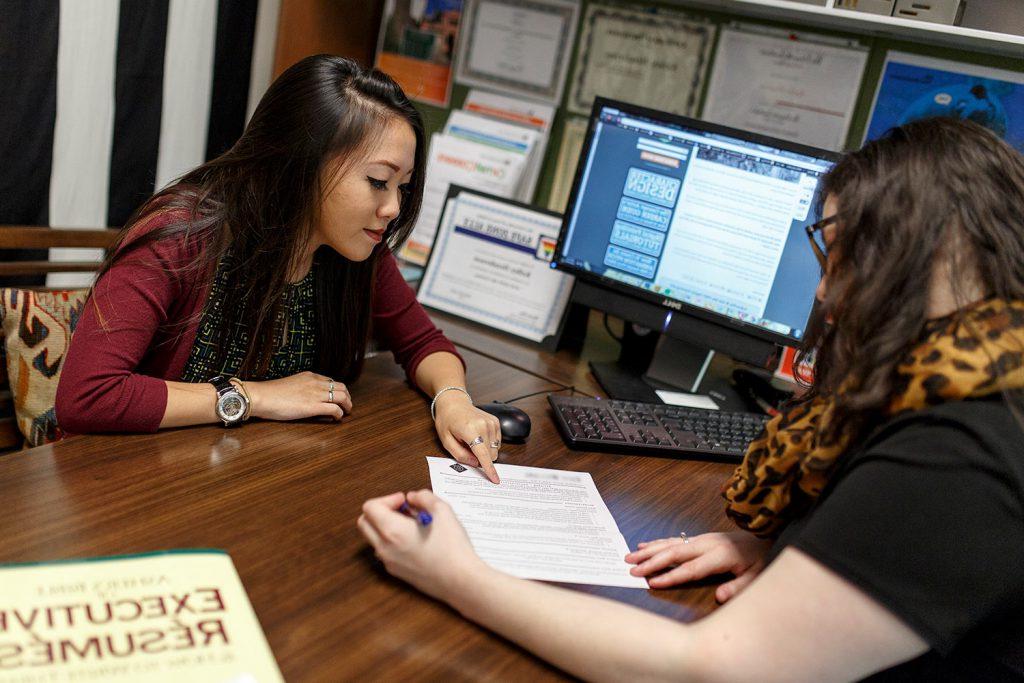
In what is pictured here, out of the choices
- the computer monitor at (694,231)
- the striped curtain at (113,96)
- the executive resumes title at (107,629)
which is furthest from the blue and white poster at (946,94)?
the executive resumes title at (107,629)

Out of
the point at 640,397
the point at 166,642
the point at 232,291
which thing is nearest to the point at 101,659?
the point at 166,642

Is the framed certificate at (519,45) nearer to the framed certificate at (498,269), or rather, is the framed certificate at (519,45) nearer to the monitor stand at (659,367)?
the framed certificate at (498,269)

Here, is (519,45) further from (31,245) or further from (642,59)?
(31,245)

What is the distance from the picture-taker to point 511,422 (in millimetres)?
1213

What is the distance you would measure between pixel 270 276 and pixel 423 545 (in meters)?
0.60

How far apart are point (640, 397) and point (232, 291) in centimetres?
74

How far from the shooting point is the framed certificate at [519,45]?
207cm

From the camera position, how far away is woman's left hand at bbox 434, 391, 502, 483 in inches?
43.8

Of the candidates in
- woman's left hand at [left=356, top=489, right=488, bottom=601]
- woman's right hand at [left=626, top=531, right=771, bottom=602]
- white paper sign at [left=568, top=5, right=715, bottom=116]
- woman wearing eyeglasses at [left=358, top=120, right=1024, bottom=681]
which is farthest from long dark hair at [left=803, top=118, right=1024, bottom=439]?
white paper sign at [left=568, top=5, right=715, bottom=116]

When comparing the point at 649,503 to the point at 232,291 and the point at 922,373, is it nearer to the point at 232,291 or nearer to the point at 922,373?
the point at 922,373

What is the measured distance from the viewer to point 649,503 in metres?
1.11

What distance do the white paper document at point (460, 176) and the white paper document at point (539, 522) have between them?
1015 millimetres

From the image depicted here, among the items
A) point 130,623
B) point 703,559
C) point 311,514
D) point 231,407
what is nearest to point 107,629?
point 130,623

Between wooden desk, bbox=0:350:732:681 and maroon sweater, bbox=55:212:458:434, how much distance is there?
39mm
